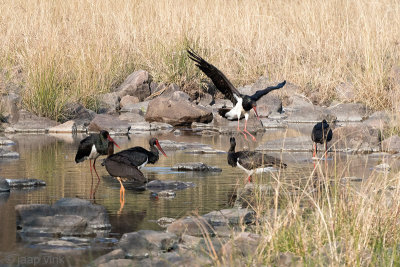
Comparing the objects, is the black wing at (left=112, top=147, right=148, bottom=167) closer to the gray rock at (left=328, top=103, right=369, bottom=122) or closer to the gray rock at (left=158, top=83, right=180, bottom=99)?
the gray rock at (left=328, top=103, right=369, bottom=122)

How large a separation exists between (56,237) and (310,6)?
54.4 ft

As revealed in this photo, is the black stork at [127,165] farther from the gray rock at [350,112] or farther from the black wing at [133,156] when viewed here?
the gray rock at [350,112]

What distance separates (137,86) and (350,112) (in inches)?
206

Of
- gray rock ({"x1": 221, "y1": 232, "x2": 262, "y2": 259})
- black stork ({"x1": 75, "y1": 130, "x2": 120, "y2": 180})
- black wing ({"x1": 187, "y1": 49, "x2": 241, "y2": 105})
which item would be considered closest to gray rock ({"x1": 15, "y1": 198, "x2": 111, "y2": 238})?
gray rock ({"x1": 221, "y1": 232, "x2": 262, "y2": 259})

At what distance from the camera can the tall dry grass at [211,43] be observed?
16562 millimetres

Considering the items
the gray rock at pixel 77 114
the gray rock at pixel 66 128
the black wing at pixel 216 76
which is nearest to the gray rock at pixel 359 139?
the black wing at pixel 216 76

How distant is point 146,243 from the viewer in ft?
18.8

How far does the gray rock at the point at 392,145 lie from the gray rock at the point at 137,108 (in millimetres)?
7114

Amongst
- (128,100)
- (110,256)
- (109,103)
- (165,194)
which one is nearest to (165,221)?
(165,194)

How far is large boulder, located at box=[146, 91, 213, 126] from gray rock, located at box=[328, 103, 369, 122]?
295cm

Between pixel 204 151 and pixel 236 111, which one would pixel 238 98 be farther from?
pixel 204 151

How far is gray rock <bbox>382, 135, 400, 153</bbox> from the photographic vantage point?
11.3m

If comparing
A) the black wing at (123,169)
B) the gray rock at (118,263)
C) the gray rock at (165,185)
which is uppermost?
the black wing at (123,169)

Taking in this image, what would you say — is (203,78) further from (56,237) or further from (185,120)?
(56,237)
